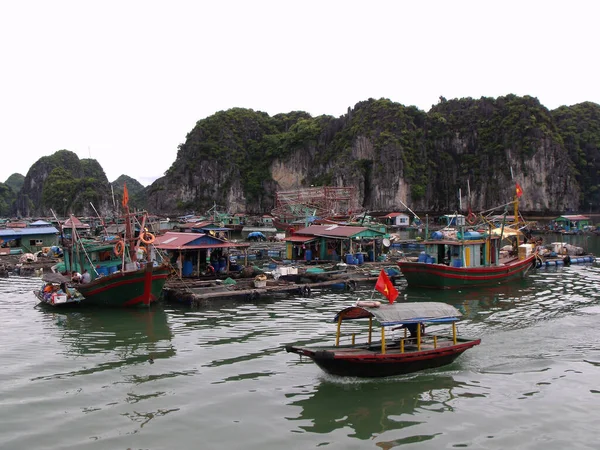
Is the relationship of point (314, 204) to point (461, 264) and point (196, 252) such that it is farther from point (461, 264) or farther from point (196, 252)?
point (461, 264)

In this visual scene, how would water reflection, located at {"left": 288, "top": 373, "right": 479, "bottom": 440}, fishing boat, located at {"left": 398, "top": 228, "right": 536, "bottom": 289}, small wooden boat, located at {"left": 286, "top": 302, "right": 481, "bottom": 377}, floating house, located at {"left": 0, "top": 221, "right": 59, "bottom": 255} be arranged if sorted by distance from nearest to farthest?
water reflection, located at {"left": 288, "top": 373, "right": 479, "bottom": 440}
small wooden boat, located at {"left": 286, "top": 302, "right": 481, "bottom": 377}
fishing boat, located at {"left": 398, "top": 228, "right": 536, "bottom": 289}
floating house, located at {"left": 0, "top": 221, "right": 59, "bottom": 255}

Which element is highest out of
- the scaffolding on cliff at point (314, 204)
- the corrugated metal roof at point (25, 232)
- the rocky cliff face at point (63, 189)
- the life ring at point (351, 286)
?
the rocky cliff face at point (63, 189)

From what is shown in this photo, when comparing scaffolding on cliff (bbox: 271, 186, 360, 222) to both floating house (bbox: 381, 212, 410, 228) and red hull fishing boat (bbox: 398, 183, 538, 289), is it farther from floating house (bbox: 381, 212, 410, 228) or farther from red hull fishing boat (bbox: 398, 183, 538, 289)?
red hull fishing boat (bbox: 398, 183, 538, 289)

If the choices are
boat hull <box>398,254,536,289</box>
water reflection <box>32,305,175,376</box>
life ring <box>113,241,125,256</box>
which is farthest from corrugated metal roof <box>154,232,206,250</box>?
boat hull <box>398,254,536,289</box>

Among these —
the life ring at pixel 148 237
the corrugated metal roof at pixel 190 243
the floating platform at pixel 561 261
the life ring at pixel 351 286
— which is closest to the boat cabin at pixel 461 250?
the life ring at pixel 351 286

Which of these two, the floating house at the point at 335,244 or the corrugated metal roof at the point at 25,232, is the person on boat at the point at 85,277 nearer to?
the floating house at the point at 335,244

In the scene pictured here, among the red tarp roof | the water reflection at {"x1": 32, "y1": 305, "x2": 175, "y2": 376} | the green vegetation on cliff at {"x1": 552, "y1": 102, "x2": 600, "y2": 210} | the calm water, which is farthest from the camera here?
the green vegetation on cliff at {"x1": 552, "y1": 102, "x2": 600, "y2": 210}

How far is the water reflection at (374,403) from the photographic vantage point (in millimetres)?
10547

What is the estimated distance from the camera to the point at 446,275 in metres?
26.3

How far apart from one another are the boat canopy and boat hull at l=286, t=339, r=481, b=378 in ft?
2.33

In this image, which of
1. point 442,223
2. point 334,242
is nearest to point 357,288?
point 334,242

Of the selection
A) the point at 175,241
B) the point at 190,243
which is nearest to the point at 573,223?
the point at 190,243

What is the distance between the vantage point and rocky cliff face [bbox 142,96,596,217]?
103062mm

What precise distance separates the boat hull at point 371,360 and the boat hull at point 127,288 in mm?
10708
